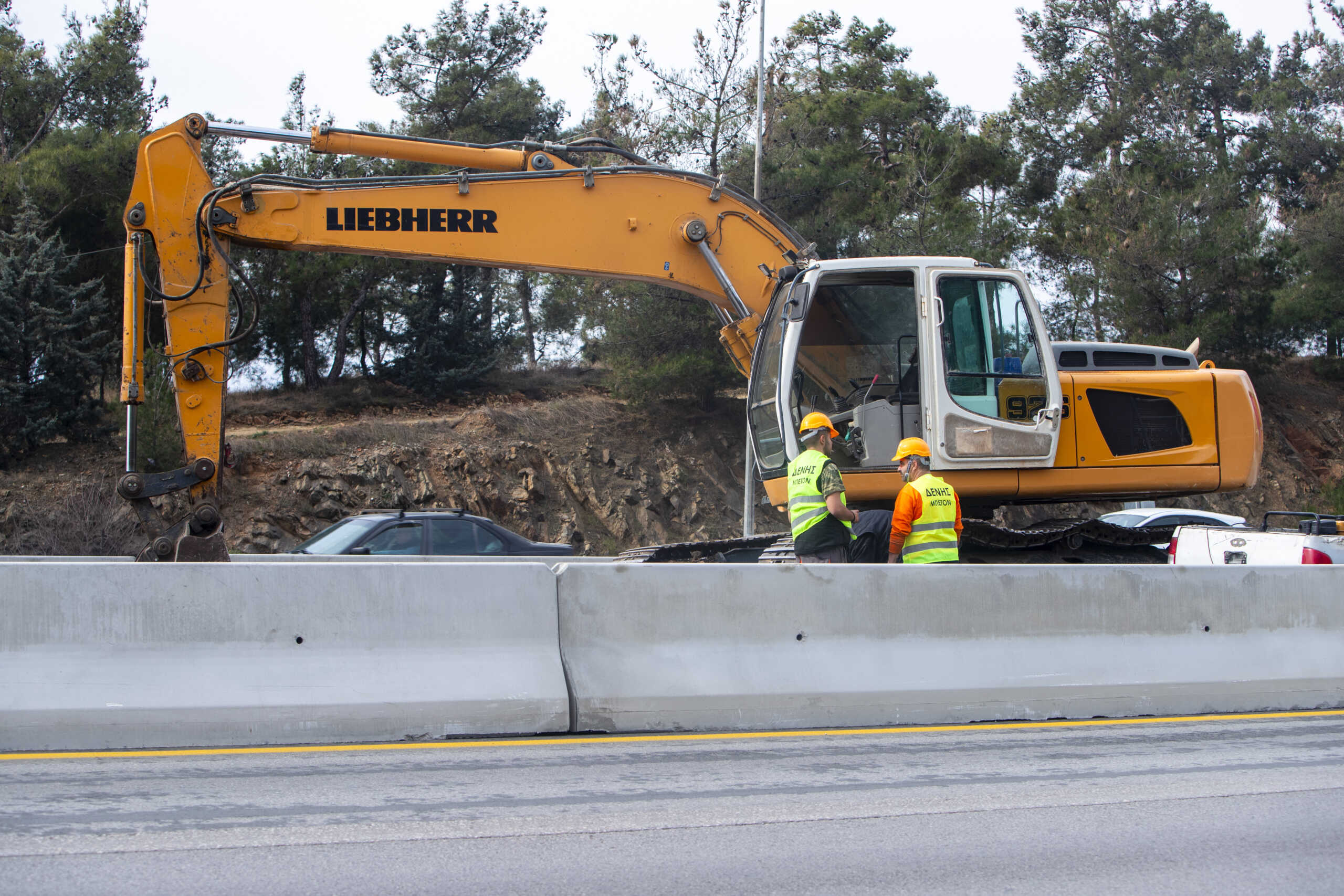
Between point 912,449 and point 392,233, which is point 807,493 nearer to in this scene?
point 912,449

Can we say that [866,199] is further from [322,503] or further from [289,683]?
[289,683]

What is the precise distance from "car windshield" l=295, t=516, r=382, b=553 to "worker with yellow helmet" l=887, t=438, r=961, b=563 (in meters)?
7.46

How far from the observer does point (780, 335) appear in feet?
30.5

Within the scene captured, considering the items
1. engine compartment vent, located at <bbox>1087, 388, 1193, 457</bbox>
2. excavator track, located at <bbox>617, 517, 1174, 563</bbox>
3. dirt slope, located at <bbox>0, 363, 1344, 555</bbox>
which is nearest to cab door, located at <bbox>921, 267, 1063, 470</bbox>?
engine compartment vent, located at <bbox>1087, 388, 1193, 457</bbox>

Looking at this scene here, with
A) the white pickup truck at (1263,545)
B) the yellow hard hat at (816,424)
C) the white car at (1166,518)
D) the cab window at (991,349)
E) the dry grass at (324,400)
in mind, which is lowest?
the white car at (1166,518)

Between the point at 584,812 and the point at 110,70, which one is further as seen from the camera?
the point at 110,70

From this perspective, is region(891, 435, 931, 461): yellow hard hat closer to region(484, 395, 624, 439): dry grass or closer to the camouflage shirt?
the camouflage shirt

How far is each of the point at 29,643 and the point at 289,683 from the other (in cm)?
136

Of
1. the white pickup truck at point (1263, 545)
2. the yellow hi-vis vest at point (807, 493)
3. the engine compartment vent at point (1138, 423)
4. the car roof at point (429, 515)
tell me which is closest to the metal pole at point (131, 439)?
the yellow hi-vis vest at point (807, 493)

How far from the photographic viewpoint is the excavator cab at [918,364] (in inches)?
355

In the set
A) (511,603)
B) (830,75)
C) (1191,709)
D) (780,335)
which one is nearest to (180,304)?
(511,603)

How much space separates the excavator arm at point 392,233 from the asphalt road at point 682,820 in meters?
3.11

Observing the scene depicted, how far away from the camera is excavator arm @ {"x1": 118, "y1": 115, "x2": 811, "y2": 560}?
8.50 meters

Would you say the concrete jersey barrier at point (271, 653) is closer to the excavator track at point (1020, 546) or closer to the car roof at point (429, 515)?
the excavator track at point (1020, 546)
